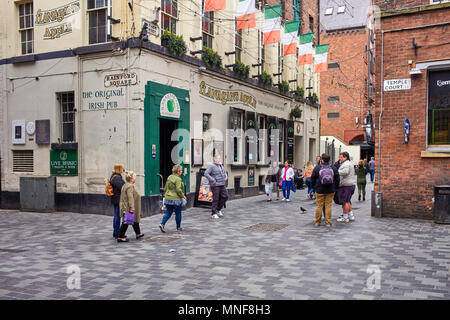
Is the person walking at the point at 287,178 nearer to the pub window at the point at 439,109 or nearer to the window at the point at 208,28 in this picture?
the window at the point at 208,28

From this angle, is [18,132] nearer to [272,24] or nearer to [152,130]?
[152,130]

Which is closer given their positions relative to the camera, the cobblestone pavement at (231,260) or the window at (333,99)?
the cobblestone pavement at (231,260)

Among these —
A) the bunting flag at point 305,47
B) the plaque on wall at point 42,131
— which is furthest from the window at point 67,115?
the bunting flag at point 305,47

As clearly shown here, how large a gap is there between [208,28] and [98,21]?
4.69m

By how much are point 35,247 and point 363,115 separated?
127 feet

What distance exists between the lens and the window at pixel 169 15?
1406 centimetres

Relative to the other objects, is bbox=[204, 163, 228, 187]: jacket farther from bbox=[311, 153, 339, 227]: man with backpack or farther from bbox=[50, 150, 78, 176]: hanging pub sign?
bbox=[50, 150, 78, 176]: hanging pub sign

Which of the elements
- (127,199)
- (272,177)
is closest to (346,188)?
(127,199)

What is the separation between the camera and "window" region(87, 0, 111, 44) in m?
13.3

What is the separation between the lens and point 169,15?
1425 centimetres

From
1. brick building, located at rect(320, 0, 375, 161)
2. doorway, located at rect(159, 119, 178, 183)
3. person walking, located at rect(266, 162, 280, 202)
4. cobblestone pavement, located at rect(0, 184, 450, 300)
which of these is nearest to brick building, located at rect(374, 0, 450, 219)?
cobblestone pavement, located at rect(0, 184, 450, 300)

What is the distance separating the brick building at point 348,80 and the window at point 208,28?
87.6ft

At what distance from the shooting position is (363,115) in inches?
1681
